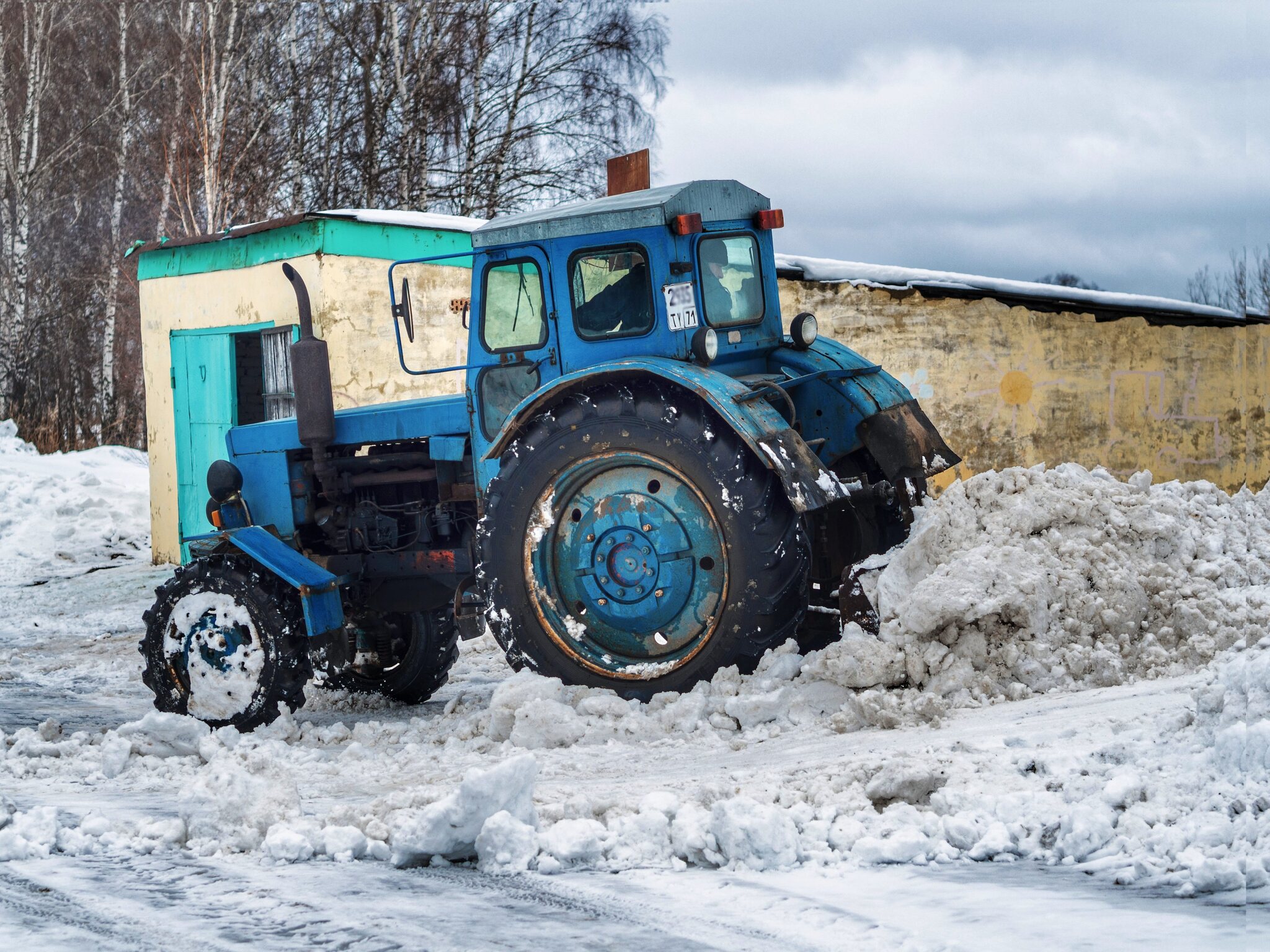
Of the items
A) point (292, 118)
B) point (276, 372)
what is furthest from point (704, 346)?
point (292, 118)

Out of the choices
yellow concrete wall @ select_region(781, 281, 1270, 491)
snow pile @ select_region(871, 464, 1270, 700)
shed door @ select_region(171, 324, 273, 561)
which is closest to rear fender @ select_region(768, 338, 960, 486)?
snow pile @ select_region(871, 464, 1270, 700)

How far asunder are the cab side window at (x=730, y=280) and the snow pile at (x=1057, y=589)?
1.33 m

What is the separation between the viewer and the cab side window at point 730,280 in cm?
612

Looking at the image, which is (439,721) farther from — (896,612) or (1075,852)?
(1075,852)

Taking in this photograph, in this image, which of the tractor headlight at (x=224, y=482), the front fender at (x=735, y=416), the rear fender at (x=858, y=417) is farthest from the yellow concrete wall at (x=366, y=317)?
the front fender at (x=735, y=416)

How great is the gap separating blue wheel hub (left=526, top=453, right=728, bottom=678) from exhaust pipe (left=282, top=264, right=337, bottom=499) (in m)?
1.67

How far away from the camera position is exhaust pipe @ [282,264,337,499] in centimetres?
657

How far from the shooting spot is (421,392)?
12797 mm

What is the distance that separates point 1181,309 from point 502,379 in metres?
7.00

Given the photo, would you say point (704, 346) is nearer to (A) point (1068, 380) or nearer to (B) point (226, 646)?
(B) point (226, 646)

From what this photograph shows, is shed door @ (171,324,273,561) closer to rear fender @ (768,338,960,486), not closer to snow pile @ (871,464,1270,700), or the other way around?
rear fender @ (768,338,960,486)

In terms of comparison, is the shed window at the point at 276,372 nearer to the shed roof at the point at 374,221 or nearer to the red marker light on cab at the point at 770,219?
the shed roof at the point at 374,221

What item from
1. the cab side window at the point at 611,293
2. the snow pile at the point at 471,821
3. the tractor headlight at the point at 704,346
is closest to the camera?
the snow pile at the point at 471,821

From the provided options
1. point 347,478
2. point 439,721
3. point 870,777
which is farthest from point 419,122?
point 870,777
